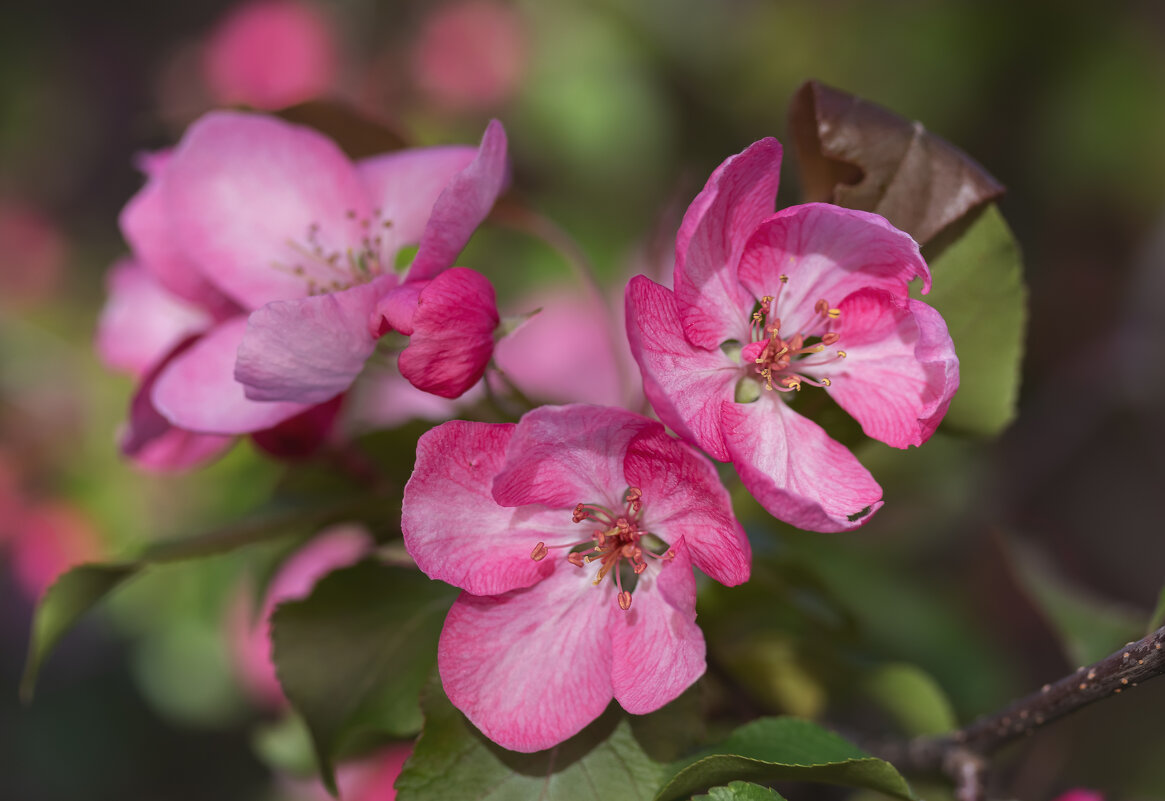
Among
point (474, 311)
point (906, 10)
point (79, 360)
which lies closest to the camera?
point (474, 311)

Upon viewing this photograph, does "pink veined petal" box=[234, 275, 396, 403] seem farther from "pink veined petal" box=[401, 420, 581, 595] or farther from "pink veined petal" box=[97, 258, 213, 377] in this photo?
"pink veined petal" box=[97, 258, 213, 377]

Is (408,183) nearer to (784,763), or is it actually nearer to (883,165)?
(883,165)

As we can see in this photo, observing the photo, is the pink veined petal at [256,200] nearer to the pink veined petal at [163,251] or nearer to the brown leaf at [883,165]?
the pink veined petal at [163,251]

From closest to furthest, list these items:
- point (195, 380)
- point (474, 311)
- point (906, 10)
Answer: point (474, 311)
point (195, 380)
point (906, 10)

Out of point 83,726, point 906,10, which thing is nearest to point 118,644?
point 83,726

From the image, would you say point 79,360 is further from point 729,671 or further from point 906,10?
point 906,10
